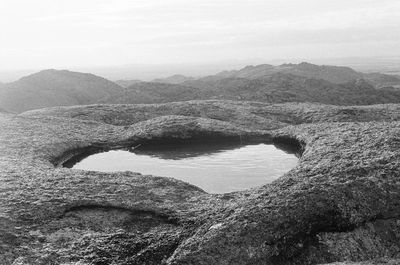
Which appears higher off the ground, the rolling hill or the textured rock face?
the rolling hill

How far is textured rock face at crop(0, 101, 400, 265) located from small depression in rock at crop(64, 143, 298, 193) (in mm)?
2456

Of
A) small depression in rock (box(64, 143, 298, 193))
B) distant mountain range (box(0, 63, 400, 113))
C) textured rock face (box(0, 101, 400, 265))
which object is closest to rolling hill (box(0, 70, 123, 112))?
distant mountain range (box(0, 63, 400, 113))

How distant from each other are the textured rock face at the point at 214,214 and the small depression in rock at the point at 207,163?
246 cm

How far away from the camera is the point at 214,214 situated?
1595cm

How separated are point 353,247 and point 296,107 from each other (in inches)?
1176

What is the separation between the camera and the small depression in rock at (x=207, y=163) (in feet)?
74.5

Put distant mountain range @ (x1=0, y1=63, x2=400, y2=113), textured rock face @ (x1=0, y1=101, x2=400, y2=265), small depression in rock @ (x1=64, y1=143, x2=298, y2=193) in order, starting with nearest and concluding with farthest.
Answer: textured rock face @ (x1=0, y1=101, x2=400, y2=265)
small depression in rock @ (x1=64, y1=143, x2=298, y2=193)
distant mountain range @ (x1=0, y1=63, x2=400, y2=113)

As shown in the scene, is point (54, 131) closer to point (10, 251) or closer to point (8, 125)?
point (8, 125)

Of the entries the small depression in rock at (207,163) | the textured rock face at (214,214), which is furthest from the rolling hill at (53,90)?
the textured rock face at (214,214)

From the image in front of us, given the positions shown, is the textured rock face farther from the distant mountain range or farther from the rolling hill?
the rolling hill

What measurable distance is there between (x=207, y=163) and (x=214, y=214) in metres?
10.3

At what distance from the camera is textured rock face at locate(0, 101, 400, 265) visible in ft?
46.0

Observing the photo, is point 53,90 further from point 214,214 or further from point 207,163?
point 214,214

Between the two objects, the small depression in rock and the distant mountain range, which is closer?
the small depression in rock
